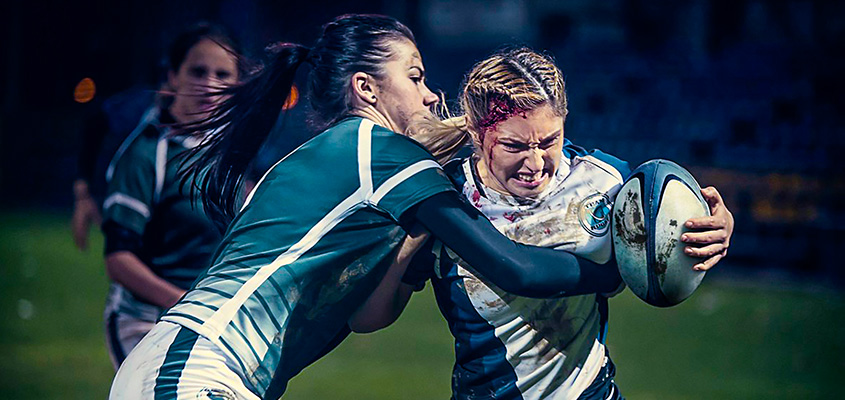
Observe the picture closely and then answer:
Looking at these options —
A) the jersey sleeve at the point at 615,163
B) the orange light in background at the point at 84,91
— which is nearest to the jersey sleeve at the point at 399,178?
the jersey sleeve at the point at 615,163

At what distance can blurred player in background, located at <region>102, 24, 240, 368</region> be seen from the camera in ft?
14.7

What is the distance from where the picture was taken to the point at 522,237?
310 centimetres

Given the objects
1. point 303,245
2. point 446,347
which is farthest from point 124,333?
point 446,347

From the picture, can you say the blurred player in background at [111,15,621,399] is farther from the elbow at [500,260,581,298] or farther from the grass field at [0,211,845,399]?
the grass field at [0,211,845,399]

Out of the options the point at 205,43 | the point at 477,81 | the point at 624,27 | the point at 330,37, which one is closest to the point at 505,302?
the point at 477,81

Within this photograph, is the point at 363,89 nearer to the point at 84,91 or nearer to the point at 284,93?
the point at 284,93

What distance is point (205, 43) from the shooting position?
4516mm

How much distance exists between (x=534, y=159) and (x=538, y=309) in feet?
1.45

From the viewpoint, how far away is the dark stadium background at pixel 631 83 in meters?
11.1

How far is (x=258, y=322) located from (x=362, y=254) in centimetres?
34

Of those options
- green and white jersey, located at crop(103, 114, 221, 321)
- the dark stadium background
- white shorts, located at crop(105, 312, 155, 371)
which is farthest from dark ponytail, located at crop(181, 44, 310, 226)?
the dark stadium background

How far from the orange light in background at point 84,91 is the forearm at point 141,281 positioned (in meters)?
12.3

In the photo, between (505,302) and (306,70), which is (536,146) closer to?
(505,302)

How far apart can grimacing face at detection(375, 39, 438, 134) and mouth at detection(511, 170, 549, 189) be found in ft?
1.16
